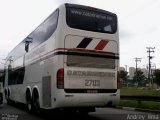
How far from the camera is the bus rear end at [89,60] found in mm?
12078

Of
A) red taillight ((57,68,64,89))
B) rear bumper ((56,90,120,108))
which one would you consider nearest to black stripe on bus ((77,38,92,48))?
red taillight ((57,68,64,89))

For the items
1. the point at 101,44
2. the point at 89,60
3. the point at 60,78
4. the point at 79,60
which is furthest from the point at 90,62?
the point at 60,78

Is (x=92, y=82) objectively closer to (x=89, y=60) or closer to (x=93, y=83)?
(x=93, y=83)

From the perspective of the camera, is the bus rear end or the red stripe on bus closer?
the bus rear end

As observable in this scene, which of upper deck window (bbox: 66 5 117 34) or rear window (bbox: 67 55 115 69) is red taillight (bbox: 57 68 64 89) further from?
upper deck window (bbox: 66 5 117 34)

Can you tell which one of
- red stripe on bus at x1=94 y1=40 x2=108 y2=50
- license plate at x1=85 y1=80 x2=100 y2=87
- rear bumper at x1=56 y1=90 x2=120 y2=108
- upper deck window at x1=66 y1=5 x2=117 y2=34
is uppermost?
upper deck window at x1=66 y1=5 x2=117 y2=34

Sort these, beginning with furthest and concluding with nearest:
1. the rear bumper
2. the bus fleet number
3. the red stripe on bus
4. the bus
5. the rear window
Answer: the red stripe on bus < the bus fleet number < the rear window < the bus < the rear bumper

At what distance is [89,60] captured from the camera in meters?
12.5

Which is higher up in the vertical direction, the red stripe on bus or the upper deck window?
the upper deck window

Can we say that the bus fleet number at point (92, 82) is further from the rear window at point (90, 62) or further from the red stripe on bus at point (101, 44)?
the red stripe on bus at point (101, 44)

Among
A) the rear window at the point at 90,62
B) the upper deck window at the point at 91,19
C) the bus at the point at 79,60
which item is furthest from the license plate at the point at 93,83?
the upper deck window at the point at 91,19

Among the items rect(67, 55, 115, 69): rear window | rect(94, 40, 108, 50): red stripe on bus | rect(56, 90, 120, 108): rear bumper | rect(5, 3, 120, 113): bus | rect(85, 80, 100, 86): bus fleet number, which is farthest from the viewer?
rect(94, 40, 108, 50): red stripe on bus

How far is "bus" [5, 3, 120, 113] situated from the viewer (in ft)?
39.6

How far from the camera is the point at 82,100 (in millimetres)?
12070
